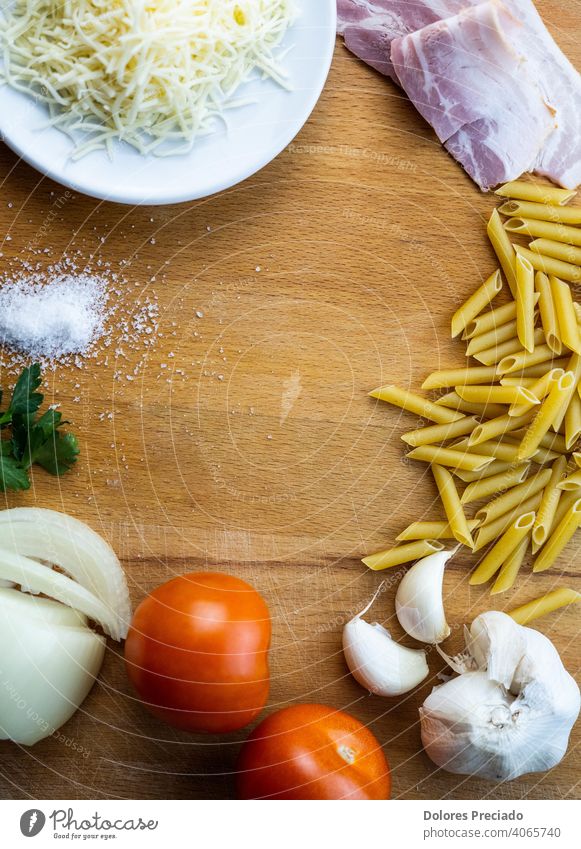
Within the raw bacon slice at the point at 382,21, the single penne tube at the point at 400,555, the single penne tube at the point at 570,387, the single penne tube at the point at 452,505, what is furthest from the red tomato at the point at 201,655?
the raw bacon slice at the point at 382,21

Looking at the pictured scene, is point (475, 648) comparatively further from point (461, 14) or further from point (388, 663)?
point (461, 14)

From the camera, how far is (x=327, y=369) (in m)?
1.18

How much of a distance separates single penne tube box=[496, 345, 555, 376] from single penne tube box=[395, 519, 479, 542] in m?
0.24

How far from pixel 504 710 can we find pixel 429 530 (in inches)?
10.7

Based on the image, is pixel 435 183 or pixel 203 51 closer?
pixel 203 51

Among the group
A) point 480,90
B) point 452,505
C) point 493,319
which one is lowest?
point 452,505

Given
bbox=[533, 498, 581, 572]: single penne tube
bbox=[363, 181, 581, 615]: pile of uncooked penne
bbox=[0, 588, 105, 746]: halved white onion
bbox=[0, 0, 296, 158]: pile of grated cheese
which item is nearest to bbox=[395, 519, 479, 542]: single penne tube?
bbox=[363, 181, 581, 615]: pile of uncooked penne

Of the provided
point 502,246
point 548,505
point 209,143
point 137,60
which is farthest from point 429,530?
point 137,60

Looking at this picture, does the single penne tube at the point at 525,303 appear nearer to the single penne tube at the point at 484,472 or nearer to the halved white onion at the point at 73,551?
the single penne tube at the point at 484,472

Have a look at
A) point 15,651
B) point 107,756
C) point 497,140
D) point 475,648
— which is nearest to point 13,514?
point 15,651

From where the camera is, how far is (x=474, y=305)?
3.86ft

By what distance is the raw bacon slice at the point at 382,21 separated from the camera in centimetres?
121

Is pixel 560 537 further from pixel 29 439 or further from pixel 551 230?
pixel 29 439

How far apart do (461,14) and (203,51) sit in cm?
43
